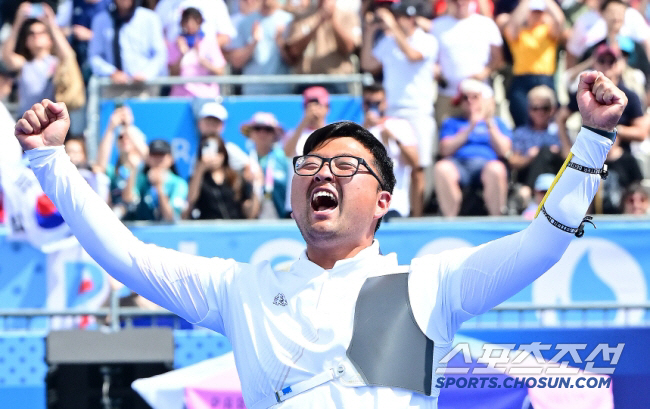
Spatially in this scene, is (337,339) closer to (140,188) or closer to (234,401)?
(234,401)

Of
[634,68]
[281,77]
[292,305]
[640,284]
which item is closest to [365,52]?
[281,77]

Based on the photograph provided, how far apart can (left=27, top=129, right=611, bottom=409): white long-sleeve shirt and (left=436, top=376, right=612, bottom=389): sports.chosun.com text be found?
55.5 inches

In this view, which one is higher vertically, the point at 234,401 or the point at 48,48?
the point at 48,48

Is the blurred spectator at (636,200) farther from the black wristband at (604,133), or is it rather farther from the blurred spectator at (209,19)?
the black wristband at (604,133)

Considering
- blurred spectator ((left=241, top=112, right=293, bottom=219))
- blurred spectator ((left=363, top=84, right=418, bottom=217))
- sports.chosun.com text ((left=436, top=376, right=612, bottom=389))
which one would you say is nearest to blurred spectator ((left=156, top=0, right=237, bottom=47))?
blurred spectator ((left=241, top=112, right=293, bottom=219))

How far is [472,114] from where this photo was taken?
29.7 feet

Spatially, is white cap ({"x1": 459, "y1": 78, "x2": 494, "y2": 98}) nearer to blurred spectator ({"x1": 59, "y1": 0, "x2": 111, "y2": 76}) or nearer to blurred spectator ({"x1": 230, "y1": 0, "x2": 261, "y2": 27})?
blurred spectator ({"x1": 230, "y1": 0, "x2": 261, "y2": 27})

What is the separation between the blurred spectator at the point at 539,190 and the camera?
28.1ft

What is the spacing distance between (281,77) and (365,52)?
0.84m

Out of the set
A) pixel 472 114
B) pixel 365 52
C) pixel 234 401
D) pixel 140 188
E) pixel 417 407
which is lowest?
pixel 234 401

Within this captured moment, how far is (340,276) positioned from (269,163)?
218 inches

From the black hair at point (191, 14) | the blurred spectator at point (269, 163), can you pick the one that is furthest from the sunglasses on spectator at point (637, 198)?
the black hair at point (191, 14)

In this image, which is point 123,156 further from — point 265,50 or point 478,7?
point 478,7

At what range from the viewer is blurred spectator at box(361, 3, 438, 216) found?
9.39 metres
